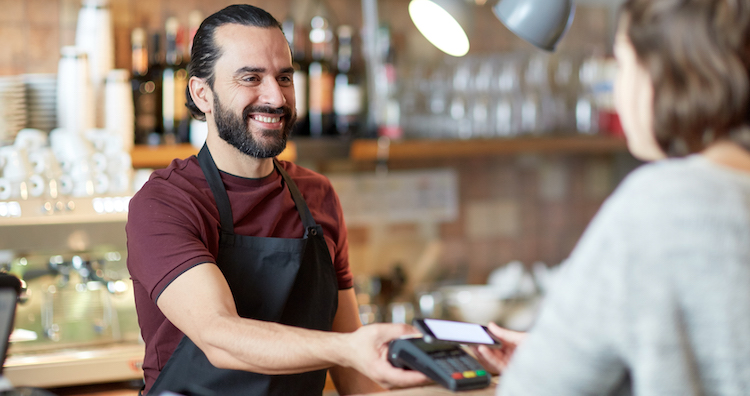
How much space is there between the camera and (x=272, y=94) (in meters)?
1.39

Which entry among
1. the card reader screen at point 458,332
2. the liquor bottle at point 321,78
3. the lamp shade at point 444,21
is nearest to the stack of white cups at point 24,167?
the liquor bottle at point 321,78

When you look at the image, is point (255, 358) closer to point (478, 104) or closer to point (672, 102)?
point (672, 102)

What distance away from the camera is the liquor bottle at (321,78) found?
236 centimetres

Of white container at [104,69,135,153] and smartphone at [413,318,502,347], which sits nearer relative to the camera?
smartphone at [413,318,502,347]

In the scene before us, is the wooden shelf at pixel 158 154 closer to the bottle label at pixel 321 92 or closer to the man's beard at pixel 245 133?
the bottle label at pixel 321 92

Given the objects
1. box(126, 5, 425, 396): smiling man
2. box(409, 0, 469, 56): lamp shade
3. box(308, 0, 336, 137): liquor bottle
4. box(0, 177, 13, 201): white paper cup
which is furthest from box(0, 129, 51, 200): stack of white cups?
box(409, 0, 469, 56): lamp shade

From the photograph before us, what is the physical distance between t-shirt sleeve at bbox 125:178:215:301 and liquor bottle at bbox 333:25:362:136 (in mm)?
1159

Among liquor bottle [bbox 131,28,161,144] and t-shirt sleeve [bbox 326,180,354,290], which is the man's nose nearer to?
t-shirt sleeve [bbox 326,180,354,290]

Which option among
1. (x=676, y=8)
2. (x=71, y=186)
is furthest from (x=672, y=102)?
(x=71, y=186)

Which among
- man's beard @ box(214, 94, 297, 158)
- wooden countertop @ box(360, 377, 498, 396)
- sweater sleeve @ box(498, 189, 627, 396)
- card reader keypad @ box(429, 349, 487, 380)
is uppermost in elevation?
man's beard @ box(214, 94, 297, 158)

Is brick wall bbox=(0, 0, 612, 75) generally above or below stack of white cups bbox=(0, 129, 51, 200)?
above

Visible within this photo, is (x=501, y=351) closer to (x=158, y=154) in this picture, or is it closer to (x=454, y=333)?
(x=454, y=333)

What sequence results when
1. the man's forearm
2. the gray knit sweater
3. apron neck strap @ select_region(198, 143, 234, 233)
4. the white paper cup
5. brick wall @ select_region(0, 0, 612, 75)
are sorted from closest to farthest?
the gray knit sweater < the man's forearm < apron neck strap @ select_region(198, 143, 234, 233) < the white paper cup < brick wall @ select_region(0, 0, 612, 75)

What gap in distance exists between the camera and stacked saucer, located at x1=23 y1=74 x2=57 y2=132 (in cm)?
194
